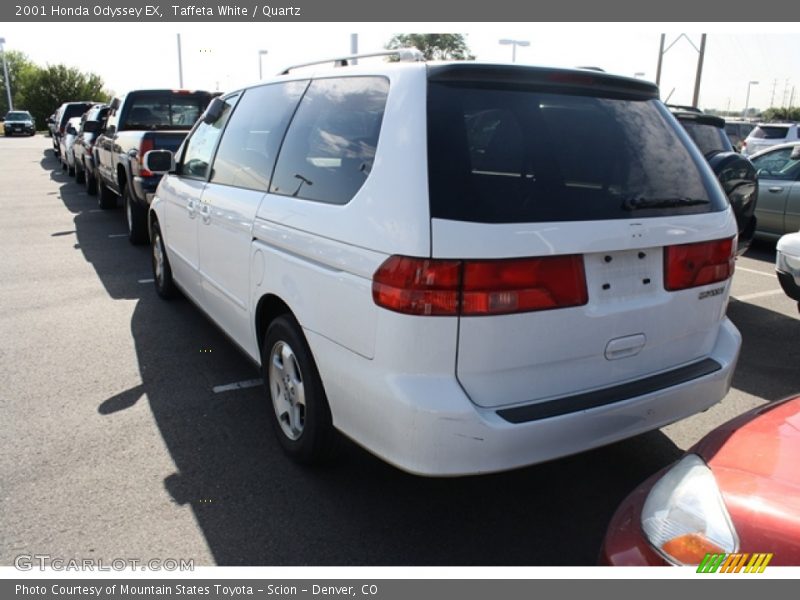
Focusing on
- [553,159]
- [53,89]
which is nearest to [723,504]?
[553,159]

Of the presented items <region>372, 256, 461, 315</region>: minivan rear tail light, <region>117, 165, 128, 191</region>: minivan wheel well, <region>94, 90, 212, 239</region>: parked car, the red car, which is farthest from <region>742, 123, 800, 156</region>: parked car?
<region>372, 256, 461, 315</region>: minivan rear tail light

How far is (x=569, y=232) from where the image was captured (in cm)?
242

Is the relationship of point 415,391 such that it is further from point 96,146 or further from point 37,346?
point 96,146

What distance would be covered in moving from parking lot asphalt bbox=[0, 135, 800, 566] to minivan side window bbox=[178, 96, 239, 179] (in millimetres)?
1322

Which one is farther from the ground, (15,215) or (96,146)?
(96,146)

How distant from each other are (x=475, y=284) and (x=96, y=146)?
Answer: 35.9ft

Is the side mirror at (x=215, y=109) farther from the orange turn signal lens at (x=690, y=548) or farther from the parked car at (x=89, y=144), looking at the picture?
the parked car at (x=89, y=144)

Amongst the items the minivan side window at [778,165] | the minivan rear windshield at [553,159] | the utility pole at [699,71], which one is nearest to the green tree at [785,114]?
the utility pole at [699,71]

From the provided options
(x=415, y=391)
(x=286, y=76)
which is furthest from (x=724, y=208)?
(x=286, y=76)

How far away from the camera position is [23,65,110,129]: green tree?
56.6m

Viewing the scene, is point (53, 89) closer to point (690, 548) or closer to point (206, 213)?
point (206, 213)

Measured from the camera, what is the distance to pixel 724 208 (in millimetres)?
3006

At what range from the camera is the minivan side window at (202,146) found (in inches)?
171

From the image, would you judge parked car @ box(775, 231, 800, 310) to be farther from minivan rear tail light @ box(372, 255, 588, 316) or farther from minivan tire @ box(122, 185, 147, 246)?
minivan tire @ box(122, 185, 147, 246)
